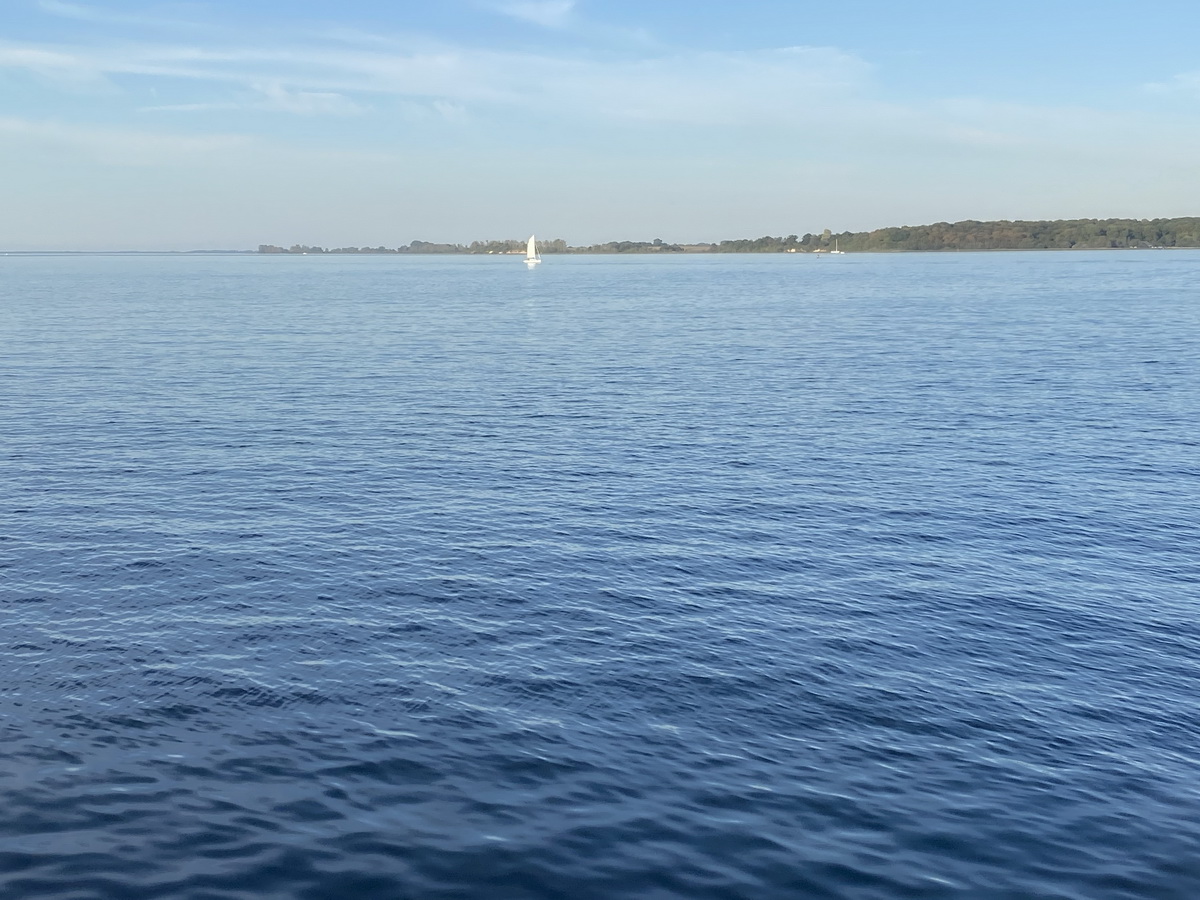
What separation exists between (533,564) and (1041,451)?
126ft

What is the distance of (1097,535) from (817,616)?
1823 cm

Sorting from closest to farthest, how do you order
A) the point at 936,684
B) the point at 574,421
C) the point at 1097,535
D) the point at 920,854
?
1. the point at 920,854
2. the point at 936,684
3. the point at 1097,535
4. the point at 574,421

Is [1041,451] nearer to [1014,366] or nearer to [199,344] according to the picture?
[1014,366]

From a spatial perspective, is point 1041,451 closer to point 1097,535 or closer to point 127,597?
point 1097,535

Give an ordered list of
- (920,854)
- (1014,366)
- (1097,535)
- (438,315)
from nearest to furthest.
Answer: (920,854) → (1097,535) → (1014,366) → (438,315)

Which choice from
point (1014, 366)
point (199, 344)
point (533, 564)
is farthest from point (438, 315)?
point (533, 564)

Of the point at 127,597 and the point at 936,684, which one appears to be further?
the point at 127,597

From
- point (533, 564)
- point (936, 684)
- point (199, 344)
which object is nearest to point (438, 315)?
point (199, 344)

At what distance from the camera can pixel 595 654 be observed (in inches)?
1385

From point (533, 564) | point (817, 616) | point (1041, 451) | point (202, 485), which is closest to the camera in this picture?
point (817, 616)

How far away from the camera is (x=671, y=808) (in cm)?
2620

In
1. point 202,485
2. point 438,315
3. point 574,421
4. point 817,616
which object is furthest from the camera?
point 438,315

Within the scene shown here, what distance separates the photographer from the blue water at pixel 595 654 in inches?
960

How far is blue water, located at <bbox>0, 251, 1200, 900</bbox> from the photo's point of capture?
24391mm
